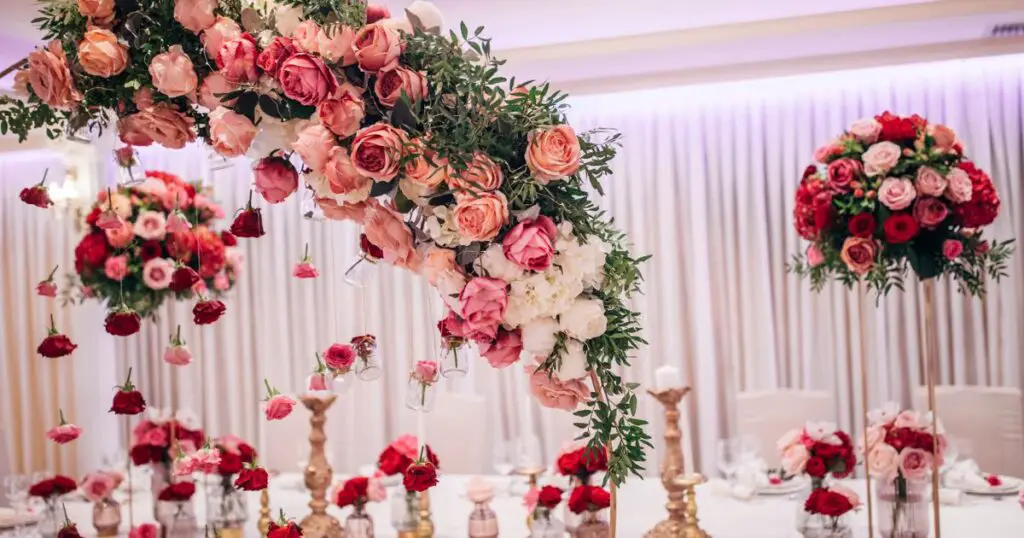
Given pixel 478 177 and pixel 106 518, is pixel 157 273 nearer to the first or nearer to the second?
pixel 106 518

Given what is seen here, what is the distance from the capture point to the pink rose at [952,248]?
107 inches

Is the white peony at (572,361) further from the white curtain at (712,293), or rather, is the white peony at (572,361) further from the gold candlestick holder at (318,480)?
the white curtain at (712,293)

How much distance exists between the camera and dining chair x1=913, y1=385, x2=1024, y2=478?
4.28m

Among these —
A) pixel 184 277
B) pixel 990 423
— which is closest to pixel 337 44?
pixel 184 277

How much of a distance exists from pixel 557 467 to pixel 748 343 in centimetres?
307

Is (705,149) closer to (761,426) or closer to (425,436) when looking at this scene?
(761,426)

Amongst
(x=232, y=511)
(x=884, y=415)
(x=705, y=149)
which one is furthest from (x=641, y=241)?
(x=232, y=511)

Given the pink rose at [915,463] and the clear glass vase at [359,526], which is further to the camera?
the clear glass vase at [359,526]

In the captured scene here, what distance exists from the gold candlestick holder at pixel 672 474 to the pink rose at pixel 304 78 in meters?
1.58

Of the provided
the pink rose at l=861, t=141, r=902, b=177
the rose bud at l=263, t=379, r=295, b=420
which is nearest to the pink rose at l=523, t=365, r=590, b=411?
the rose bud at l=263, t=379, r=295, b=420

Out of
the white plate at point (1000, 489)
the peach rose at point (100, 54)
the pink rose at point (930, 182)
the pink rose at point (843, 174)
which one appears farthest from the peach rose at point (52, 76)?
the white plate at point (1000, 489)

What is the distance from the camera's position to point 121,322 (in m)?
2.19

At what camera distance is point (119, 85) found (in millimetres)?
1780

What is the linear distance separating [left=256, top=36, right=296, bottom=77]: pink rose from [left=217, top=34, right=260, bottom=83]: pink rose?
2 cm
